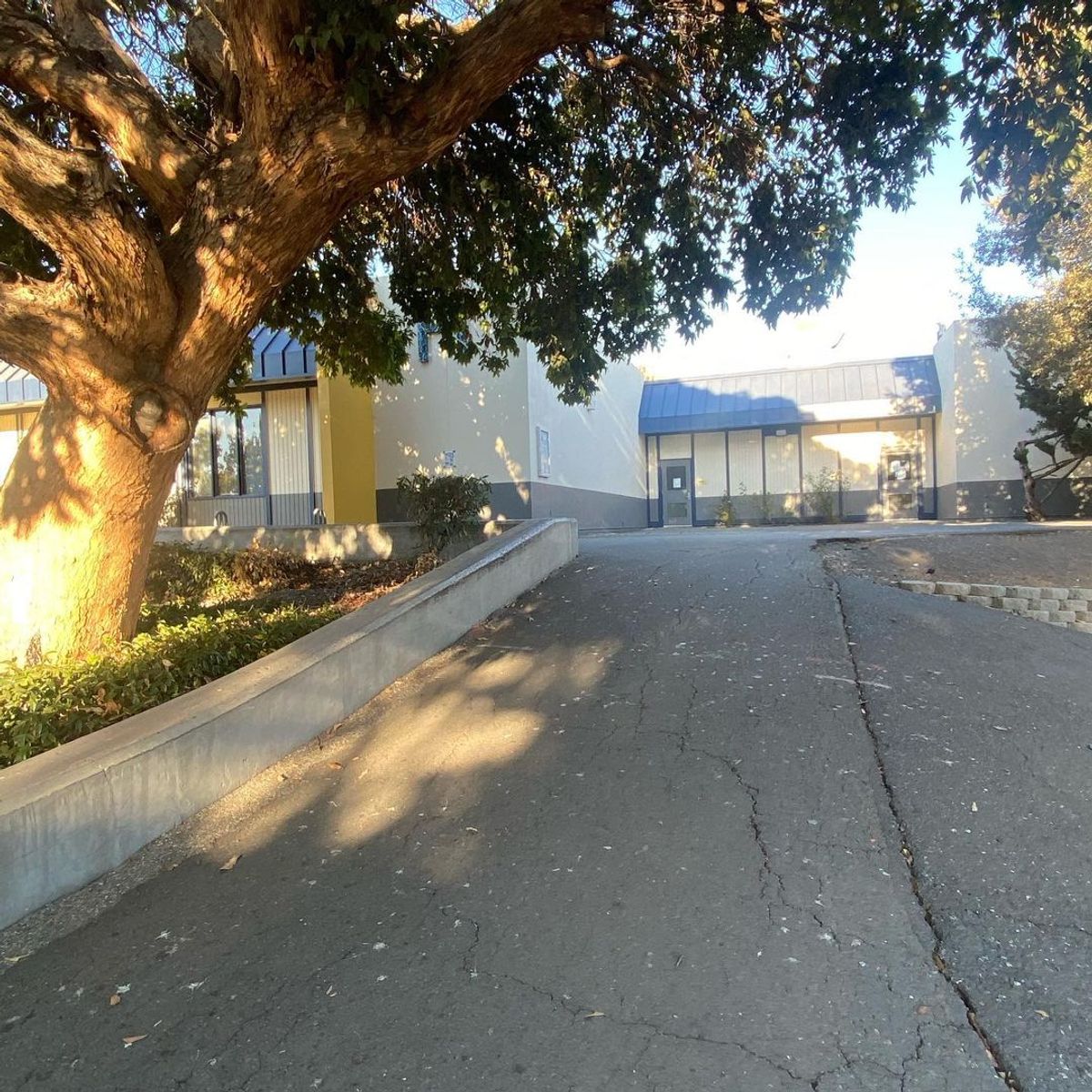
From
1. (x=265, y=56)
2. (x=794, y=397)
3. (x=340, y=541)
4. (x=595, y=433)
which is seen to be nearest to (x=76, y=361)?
(x=265, y=56)

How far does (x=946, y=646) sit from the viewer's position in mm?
6160

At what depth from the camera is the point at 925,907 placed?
317cm

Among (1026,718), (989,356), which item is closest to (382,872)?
(1026,718)

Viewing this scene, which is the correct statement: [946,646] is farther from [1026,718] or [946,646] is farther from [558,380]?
[558,380]

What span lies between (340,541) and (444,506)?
1.73 meters

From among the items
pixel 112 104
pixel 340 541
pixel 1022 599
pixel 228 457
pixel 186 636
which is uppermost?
pixel 112 104

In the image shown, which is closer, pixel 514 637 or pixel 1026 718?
pixel 1026 718

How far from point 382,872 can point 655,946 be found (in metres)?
1.27

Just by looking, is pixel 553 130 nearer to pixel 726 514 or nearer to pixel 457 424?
pixel 457 424

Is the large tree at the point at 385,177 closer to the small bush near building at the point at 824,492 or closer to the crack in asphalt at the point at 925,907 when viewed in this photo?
the crack in asphalt at the point at 925,907

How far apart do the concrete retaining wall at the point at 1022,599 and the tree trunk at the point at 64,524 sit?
695 centimetres

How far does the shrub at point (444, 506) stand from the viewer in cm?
1068

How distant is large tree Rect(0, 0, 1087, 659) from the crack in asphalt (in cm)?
454

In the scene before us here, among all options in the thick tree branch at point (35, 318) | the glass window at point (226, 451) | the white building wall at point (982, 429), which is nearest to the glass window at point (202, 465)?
the glass window at point (226, 451)
